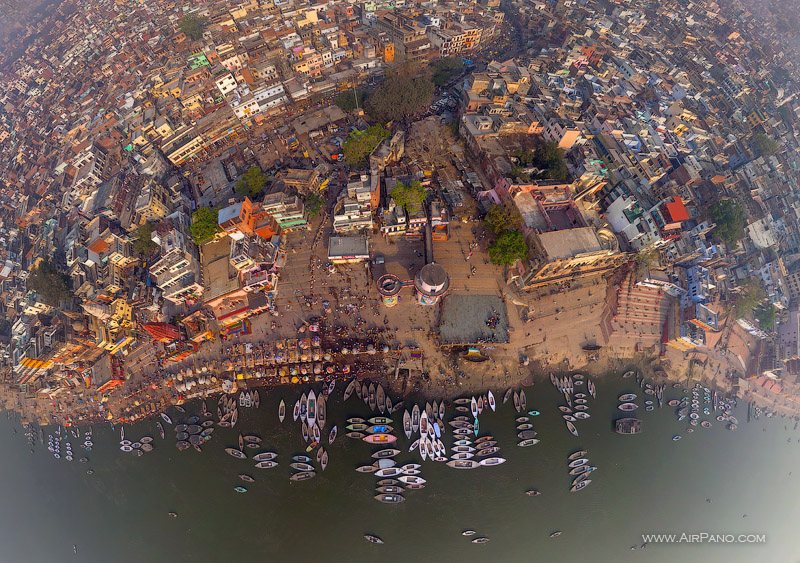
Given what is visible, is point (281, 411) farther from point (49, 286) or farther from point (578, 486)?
point (578, 486)

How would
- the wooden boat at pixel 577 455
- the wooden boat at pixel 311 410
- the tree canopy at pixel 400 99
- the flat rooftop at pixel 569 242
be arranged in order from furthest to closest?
the tree canopy at pixel 400 99 → the flat rooftop at pixel 569 242 → the wooden boat at pixel 311 410 → the wooden boat at pixel 577 455

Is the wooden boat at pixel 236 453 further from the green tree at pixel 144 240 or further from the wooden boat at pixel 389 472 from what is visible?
the green tree at pixel 144 240

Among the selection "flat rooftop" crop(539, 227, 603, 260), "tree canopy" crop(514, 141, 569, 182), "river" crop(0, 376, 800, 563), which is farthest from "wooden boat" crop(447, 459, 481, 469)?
"tree canopy" crop(514, 141, 569, 182)

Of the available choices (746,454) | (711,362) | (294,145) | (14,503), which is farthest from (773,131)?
(14,503)

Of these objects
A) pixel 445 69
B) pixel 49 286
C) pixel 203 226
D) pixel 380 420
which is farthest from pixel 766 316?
pixel 49 286

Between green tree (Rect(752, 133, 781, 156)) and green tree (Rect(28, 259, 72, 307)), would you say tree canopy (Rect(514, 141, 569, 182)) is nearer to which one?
green tree (Rect(752, 133, 781, 156))

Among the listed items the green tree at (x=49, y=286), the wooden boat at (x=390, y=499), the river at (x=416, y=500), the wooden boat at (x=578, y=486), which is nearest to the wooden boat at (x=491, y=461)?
the river at (x=416, y=500)
